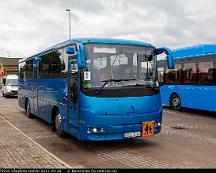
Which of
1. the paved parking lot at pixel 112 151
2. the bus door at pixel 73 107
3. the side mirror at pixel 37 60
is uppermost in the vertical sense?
the side mirror at pixel 37 60

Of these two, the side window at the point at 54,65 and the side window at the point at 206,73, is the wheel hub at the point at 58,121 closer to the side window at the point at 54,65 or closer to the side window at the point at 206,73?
the side window at the point at 54,65

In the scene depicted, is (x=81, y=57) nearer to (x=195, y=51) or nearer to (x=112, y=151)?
(x=112, y=151)

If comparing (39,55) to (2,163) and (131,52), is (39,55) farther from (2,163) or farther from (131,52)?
(2,163)

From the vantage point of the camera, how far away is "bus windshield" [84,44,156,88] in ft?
26.1

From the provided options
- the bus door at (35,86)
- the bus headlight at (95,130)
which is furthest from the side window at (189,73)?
the bus headlight at (95,130)

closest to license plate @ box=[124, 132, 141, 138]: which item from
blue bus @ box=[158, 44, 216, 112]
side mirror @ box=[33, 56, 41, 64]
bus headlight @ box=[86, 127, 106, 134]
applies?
bus headlight @ box=[86, 127, 106, 134]

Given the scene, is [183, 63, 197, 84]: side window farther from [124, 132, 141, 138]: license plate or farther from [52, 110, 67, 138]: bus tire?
[124, 132, 141, 138]: license plate

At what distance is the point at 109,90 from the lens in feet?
26.0

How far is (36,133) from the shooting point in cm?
1108

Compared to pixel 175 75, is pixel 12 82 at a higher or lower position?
lower

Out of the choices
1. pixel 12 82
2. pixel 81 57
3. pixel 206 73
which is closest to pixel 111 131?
pixel 81 57

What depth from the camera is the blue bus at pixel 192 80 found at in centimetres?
1462

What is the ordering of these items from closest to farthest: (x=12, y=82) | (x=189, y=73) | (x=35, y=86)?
(x=35, y=86) < (x=189, y=73) < (x=12, y=82)

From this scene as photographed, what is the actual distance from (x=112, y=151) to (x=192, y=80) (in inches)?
355
